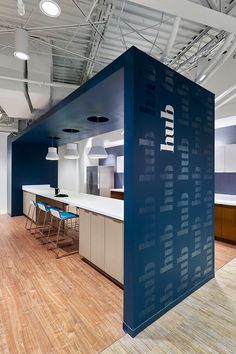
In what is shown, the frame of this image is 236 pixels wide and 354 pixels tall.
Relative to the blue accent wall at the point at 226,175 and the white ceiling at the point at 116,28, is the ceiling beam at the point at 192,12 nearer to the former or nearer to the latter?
the white ceiling at the point at 116,28

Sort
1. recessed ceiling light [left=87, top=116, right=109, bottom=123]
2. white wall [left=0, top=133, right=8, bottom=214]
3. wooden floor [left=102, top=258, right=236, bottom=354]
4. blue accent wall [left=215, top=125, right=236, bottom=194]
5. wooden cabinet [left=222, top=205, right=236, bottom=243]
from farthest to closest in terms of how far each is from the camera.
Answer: white wall [left=0, top=133, right=8, bottom=214] < blue accent wall [left=215, top=125, right=236, bottom=194] < wooden cabinet [left=222, top=205, right=236, bottom=243] < recessed ceiling light [left=87, top=116, right=109, bottom=123] < wooden floor [left=102, top=258, right=236, bottom=354]

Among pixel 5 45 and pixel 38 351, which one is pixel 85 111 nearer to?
pixel 5 45

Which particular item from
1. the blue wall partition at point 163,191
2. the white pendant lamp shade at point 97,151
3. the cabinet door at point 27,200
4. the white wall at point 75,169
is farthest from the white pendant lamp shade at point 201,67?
the white wall at point 75,169

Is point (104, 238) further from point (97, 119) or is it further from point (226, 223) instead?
point (226, 223)

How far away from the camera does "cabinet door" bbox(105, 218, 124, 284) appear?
249 cm

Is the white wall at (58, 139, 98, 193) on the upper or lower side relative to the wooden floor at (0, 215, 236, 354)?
upper

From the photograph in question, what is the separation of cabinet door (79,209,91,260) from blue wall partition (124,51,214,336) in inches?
53.2

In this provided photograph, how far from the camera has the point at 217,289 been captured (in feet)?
8.48

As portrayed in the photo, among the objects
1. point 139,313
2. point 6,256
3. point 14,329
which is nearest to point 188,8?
point 139,313

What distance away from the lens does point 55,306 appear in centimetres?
224

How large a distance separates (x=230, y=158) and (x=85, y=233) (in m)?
3.68

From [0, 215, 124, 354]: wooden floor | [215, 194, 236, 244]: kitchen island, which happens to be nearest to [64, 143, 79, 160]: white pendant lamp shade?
[0, 215, 124, 354]: wooden floor

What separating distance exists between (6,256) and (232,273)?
12.3ft

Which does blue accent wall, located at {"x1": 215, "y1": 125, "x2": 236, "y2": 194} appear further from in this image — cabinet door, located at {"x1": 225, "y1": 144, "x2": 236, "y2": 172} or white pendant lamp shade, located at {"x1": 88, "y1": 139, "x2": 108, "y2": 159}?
white pendant lamp shade, located at {"x1": 88, "y1": 139, "x2": 108, "y2": 159}
